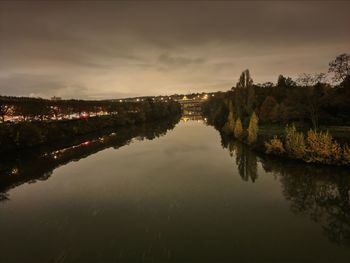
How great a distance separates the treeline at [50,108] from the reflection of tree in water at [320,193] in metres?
72.5

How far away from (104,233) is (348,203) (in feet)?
74.8

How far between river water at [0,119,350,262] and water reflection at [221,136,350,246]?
101 mm

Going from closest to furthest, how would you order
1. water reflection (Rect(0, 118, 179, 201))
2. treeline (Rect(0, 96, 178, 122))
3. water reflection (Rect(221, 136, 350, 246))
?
water reflection (Rect(221, 136, 350, 246)) < water reflection (Rect(0, 118, 179, 201)) < treeline (Rect(0, 96, 178, 122))

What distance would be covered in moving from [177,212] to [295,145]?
24655 mm

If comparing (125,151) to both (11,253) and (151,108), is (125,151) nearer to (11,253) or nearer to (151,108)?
(11,253)

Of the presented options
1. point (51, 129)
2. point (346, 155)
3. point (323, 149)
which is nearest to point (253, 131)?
point (323, 149)

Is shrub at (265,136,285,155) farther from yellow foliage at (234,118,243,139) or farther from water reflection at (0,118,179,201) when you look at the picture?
water reflection at (0,118,179,201)

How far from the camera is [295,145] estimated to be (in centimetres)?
4375

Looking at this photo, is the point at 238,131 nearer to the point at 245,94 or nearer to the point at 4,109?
Result: the point at 245,94

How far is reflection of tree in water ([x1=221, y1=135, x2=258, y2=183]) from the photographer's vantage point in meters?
40.5

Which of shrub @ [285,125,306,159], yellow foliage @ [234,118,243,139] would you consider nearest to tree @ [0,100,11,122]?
yellow foliage @ [234,118,243,139]

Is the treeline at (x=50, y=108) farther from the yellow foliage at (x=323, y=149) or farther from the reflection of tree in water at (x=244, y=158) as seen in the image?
the yellow foliage at (x=323, y=149)

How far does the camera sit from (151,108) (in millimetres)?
161125

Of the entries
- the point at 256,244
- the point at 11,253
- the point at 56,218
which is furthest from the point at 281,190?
the point at 11,253
